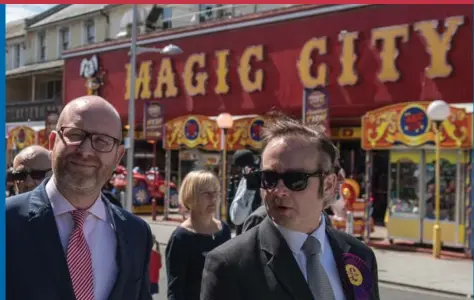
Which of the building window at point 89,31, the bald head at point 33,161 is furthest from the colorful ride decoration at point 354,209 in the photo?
the building window at point 89,31

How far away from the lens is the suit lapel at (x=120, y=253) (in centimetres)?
230

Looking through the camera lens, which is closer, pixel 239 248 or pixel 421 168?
pixel 239 248

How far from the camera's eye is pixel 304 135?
7.79 ft

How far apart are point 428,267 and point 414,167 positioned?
9.23 ft

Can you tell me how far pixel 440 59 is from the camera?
46.9 feet

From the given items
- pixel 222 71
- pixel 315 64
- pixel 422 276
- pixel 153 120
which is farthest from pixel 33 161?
pixel 222 71

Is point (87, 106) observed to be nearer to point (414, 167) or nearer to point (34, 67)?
point (414, 167)

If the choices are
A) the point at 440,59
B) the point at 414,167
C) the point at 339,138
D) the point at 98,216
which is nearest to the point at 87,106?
the point at 98,216

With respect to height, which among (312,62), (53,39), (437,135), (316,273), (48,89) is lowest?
(316,273)

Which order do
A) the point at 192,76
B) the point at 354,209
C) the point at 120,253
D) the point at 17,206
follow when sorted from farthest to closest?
the point at 192,76 < the point at 354,209 < the point at 120,253 < the point at 17,206

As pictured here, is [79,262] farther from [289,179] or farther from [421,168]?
[421,168]

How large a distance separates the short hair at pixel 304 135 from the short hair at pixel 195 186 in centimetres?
203

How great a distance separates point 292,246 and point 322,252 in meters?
0.17

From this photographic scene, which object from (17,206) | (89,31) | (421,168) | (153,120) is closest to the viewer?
(17,206)
